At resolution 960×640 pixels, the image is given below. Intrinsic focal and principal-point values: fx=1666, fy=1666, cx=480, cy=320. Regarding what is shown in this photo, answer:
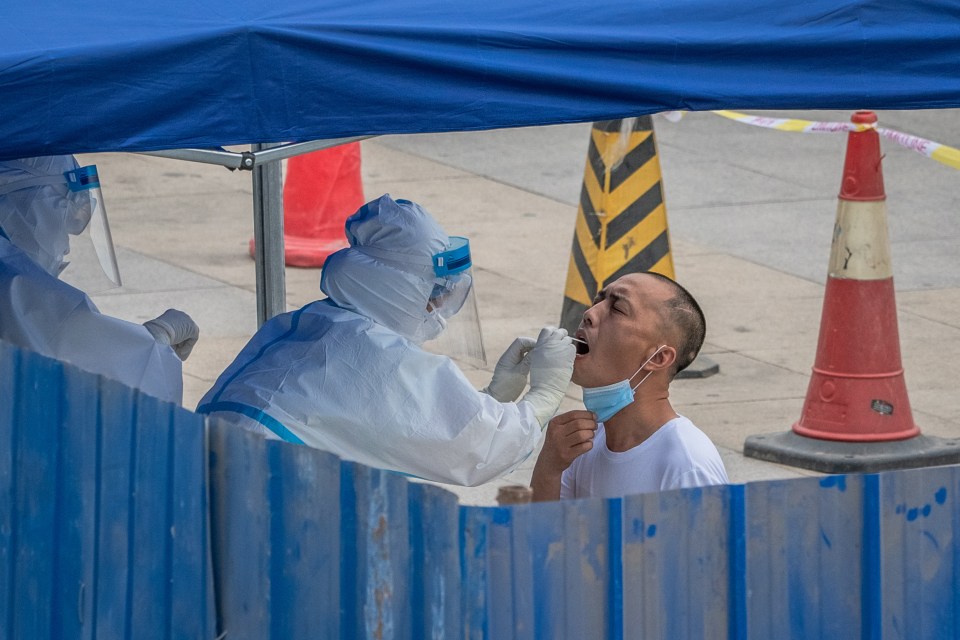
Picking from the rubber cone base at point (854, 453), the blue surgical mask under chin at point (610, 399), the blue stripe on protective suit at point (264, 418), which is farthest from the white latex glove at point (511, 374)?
Result: the rubber cone base at point (854, 453)

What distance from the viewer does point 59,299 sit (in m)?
4.27

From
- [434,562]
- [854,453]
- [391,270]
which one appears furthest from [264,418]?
[854,453]

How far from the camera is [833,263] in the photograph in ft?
21.0

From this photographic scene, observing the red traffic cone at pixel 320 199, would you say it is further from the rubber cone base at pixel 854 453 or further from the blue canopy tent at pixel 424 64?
the blue canopy tent at pixel 424 64

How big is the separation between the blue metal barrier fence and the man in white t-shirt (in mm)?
818

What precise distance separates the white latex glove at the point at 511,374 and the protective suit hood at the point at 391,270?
412mm

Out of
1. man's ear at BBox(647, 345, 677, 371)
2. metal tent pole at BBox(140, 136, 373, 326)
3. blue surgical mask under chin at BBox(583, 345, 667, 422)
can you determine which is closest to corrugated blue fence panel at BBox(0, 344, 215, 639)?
blue surgical mask under chin at BBox(583, 345, 667, 422)

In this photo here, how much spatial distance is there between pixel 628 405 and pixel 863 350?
278 cm

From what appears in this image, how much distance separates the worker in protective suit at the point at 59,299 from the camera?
A: 13.8 ft

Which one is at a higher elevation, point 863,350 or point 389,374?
point 863,350

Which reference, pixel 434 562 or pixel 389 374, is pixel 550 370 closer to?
pixel 389 374

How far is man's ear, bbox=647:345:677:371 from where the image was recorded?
3771mm

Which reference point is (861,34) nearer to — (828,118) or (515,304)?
(515,304)

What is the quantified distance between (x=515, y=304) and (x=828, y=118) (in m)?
4.28
